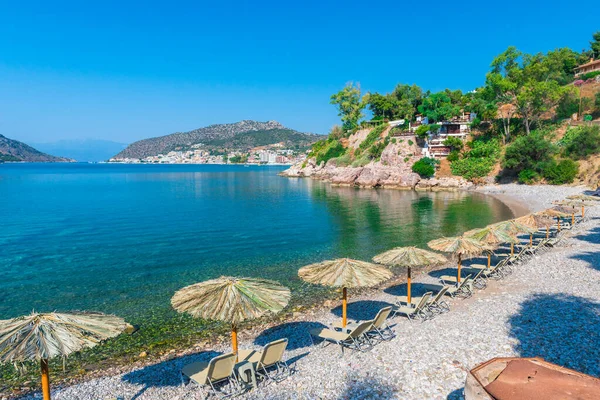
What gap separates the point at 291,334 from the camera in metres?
10.7

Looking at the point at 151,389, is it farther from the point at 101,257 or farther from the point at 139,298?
the point at 101,257

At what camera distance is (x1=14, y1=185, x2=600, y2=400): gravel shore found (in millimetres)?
7198

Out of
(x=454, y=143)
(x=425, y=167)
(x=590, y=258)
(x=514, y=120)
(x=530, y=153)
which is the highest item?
(x=514, y=120)

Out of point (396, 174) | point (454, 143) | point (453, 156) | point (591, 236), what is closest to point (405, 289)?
point (591, 236)

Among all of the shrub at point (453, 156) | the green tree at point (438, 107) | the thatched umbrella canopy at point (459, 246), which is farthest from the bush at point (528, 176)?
the thatched umbrella canopy at point (459, 246)

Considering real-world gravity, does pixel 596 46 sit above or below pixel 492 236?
above

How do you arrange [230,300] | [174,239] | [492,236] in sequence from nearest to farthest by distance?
[230,300], [492,236], [174,239]

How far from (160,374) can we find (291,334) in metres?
3.78

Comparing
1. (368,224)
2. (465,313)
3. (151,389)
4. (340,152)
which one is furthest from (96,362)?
(340,152)

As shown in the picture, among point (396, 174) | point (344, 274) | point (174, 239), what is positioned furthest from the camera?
point (396, 174)

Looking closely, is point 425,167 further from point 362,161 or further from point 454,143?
point 362,161

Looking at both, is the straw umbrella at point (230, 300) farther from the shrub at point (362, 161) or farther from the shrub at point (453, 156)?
the shrub at point (362, 161)

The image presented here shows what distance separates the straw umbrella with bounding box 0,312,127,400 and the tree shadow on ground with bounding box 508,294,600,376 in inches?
350

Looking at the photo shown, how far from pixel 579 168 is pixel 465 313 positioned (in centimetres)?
4489
